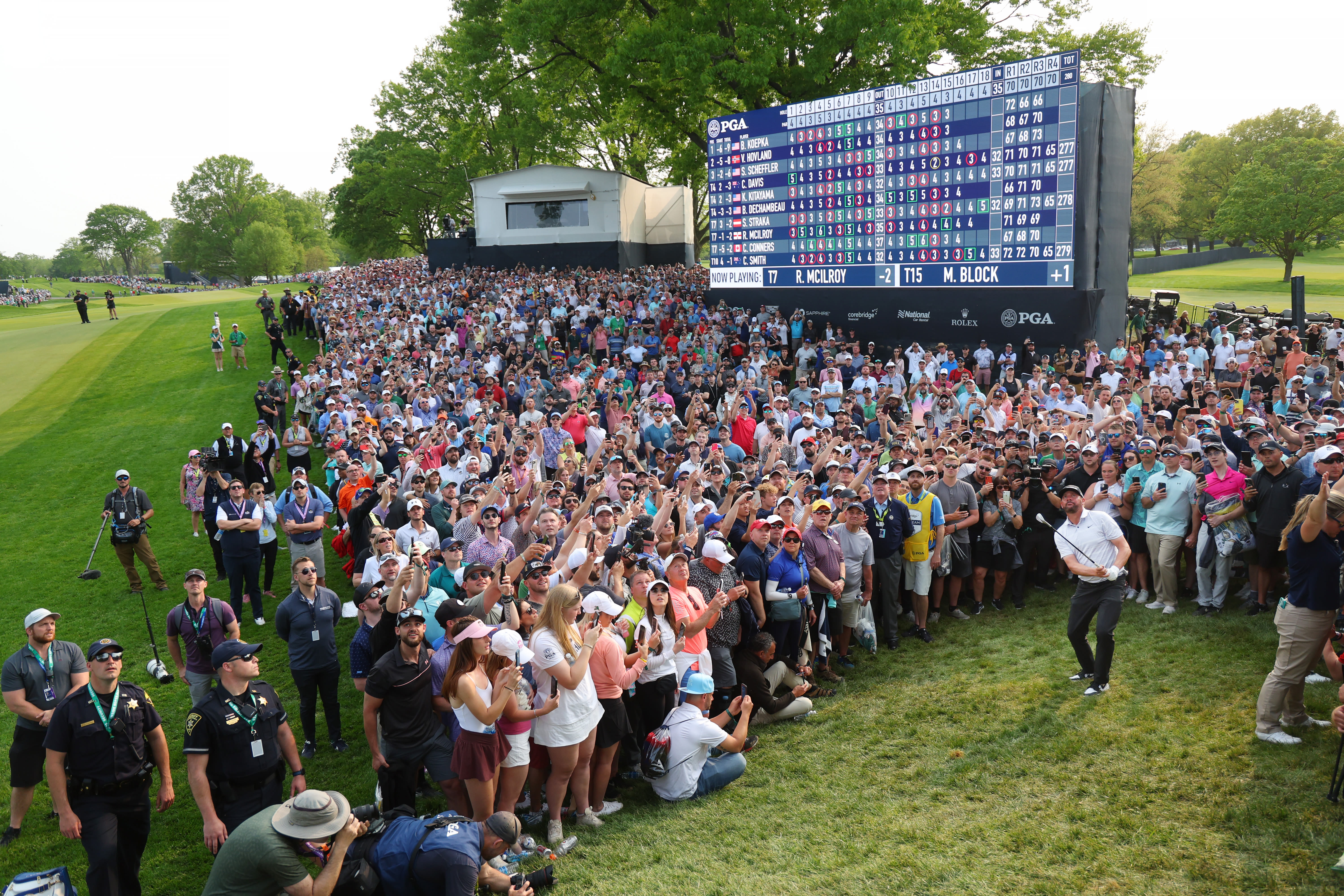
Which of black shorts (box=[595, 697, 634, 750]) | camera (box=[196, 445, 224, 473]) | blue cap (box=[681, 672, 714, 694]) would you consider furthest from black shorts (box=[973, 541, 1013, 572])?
camera (box=[196, 445, 224, 473])

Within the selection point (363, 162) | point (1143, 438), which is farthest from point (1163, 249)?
point (1143, 438)

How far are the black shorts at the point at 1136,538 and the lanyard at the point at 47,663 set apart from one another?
10084 millimetres

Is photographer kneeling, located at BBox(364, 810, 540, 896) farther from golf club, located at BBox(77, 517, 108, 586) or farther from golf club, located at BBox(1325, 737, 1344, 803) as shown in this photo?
golf club, located at BBox(77, 517, 108, 586)

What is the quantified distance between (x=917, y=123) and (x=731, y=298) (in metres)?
6.46

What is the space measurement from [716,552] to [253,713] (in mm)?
3611

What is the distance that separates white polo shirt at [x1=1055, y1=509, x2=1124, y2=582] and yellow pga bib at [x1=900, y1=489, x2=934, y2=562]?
1896mm

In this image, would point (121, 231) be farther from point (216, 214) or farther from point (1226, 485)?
point (1226, 485)

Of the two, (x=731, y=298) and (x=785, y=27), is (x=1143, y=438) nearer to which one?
(x=731, y=298)

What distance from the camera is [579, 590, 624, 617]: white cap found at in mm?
6164

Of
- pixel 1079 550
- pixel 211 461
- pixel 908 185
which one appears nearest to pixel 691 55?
pixel 908 185

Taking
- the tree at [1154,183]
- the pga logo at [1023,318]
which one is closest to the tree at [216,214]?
the tree at [1154,183]

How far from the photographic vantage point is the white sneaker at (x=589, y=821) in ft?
19.5

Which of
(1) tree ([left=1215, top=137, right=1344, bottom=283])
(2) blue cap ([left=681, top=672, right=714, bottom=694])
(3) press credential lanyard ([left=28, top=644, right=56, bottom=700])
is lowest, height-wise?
(2) blue cap ([left=681, top=672, right=714, bottom=694])

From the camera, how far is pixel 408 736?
576cm
